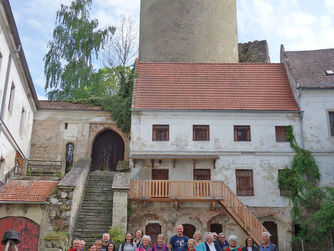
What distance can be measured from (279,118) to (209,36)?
40.7 feet

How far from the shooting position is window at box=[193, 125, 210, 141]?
75.4 ft

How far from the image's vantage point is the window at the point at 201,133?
23.0 meters

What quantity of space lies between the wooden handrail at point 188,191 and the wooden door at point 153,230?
6.54 ft

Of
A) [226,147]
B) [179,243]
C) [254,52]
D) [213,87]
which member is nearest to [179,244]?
[179,243]

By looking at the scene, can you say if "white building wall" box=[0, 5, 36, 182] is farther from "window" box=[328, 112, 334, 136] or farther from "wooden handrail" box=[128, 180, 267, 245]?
"window" box=[328, 112, 334, 136]

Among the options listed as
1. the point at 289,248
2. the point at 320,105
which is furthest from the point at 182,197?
the point at 320,105

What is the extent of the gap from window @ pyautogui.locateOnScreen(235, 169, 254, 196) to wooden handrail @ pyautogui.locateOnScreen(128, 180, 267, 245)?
1.82 m

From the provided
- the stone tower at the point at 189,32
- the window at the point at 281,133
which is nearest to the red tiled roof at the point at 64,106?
the stone tower at the point at 189,32

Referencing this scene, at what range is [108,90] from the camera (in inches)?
1521

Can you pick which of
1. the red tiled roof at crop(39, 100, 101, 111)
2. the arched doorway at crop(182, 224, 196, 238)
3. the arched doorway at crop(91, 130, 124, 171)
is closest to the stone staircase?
the arched doorway at crop(91, 130, 124, 171)

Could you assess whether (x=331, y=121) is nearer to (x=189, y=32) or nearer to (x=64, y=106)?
(x=189, y=32)

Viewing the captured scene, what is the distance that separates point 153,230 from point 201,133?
628cm

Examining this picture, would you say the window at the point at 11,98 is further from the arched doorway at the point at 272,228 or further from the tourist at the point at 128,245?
the arched doorway at the point at 272,228

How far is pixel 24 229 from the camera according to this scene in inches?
676
